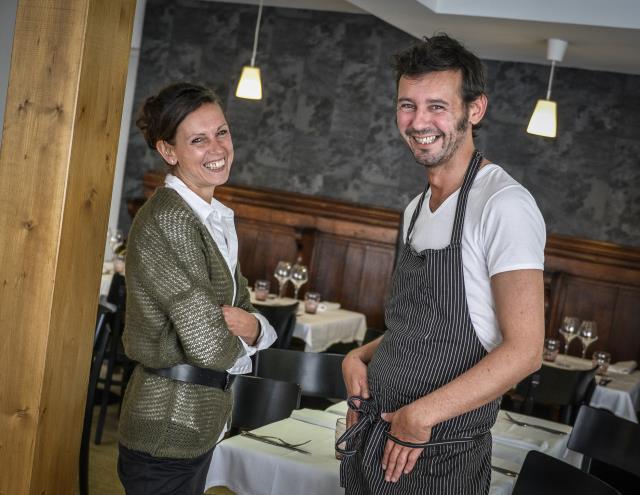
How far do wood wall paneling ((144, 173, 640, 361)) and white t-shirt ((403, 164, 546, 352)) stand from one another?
537cm

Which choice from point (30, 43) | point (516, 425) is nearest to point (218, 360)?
point (30, 43)

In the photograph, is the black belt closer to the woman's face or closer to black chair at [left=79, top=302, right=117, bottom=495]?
the woman's face

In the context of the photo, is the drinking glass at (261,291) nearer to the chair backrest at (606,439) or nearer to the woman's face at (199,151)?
the chair backrest at (606,439)

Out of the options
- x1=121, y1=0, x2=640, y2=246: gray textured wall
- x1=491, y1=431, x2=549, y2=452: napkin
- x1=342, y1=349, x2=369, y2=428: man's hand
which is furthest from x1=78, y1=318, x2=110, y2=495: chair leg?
x1=121, y1=0, x2=640, y2=246: gray textured wall

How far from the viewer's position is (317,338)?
623 centimetres

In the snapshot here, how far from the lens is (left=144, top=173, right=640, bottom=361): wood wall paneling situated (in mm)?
7145

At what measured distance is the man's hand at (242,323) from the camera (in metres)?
2.41

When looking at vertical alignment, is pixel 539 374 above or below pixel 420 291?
below

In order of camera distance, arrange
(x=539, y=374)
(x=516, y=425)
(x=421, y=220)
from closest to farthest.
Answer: (x=421, y=220) < (x=516, y=425) < (x=539, y=374)

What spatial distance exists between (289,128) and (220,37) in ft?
3.74

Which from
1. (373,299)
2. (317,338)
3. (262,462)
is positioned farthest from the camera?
(373,299)

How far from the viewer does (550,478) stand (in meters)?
2.65

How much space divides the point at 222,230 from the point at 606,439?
187 centimetres

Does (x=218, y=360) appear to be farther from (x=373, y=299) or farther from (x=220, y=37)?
(x=220, y=37)
